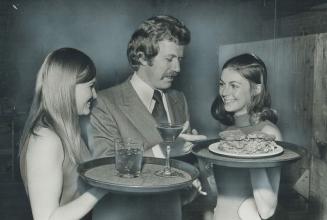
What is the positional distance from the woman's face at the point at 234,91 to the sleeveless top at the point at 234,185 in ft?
0.16

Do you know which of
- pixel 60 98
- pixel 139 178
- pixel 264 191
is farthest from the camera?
pixel 264 191

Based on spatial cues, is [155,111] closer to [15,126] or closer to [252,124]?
[252,124]

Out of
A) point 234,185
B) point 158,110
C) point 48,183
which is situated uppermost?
point 158,110

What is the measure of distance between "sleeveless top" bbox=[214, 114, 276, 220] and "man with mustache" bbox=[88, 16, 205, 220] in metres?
0.18

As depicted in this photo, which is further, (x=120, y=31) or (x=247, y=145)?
(x=120, y=31)

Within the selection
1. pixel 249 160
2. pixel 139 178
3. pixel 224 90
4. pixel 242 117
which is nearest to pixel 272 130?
pixel 242 117

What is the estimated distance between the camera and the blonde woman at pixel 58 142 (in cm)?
103

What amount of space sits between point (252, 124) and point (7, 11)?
3.20 ft

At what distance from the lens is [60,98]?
112 centimetres

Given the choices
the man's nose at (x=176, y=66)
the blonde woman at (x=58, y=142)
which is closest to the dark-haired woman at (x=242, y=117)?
the man's nose at (x=176, y=66)

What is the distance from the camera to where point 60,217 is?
3.35ft

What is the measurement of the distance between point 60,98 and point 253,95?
751 millimetres

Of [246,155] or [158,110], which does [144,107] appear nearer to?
[158,110]

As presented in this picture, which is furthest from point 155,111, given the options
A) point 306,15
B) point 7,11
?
point 306,15
